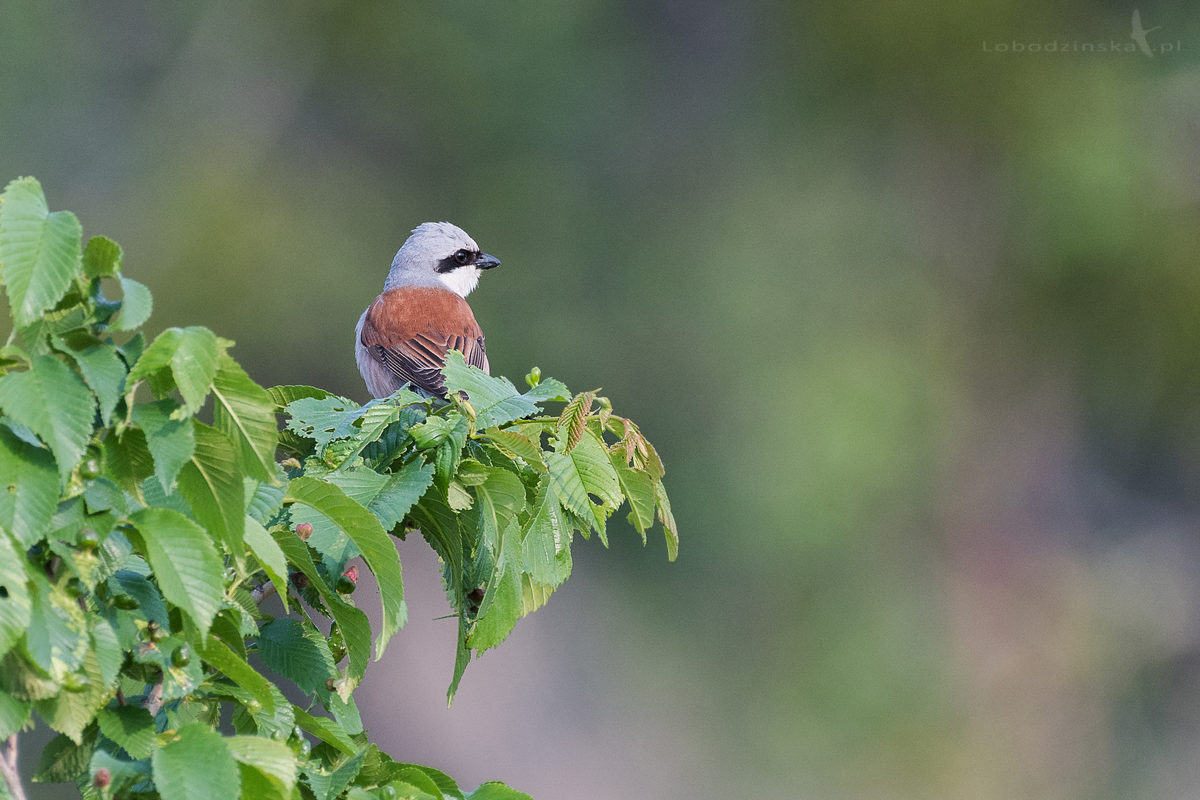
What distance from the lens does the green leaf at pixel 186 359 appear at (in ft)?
4.39

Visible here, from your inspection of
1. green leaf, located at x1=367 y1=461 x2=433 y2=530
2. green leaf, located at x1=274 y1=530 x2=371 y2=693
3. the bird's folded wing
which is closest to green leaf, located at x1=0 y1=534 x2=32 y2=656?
green leaf, located at x1=274 y1=530 x2=371 y2=693

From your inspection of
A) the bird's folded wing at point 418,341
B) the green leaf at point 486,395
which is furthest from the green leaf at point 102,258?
the bird's folded wing at point 418,341

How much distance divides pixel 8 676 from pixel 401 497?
66cm

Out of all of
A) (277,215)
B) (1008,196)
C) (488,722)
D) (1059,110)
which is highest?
(1059,110)

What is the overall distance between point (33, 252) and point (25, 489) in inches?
8.8

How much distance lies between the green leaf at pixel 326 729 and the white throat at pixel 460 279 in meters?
4.34

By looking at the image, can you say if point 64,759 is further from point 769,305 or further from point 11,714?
point 769,305

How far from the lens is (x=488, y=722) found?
11930 mm

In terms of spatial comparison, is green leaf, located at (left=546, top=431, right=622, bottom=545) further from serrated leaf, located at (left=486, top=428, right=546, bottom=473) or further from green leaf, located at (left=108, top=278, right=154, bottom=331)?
green leaf, located at (left=108, top=278, right=154, bottom=331)

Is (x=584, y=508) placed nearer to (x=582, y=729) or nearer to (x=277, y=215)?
(x=582, y=729)

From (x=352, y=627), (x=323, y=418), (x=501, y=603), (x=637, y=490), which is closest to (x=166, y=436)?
(x=352, y=627)

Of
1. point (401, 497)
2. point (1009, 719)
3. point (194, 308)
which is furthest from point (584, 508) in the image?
point (1009, 719)

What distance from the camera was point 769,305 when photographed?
46.4ft

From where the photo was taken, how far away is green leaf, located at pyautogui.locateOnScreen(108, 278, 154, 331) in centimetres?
133
